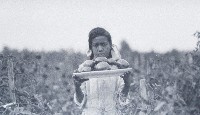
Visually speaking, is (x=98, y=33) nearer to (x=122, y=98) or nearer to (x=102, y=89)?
(x=102, y=89)

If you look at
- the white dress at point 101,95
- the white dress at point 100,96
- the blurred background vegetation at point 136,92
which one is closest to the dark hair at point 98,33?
the white dress at point 101,95

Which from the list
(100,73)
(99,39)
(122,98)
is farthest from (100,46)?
(122,98)

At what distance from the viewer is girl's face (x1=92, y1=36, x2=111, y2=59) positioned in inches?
127

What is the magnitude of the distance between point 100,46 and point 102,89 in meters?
0.37

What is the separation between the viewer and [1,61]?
4.88m

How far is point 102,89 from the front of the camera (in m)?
3.22

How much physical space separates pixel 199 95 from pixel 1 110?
7.87 feet

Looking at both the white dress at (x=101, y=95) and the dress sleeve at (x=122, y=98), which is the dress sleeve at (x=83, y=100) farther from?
the dress sleeve at (x=122, y=98)

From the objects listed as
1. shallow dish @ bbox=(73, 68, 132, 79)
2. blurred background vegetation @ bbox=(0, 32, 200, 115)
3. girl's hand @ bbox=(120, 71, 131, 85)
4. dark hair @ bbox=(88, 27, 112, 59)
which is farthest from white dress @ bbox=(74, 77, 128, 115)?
blurred background vegetation @ bbox=(0, 32, 200, 115)

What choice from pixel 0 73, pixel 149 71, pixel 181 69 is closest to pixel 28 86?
pixel 0 73

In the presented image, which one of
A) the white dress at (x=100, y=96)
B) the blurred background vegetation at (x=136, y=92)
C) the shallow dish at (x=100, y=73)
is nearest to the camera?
the shallow dish at (x=100, y=73)

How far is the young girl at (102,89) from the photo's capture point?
319 cm

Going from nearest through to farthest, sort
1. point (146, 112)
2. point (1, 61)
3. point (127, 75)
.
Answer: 1. point (127, 75)
2. point (146, 112)
3. point (1, 61)

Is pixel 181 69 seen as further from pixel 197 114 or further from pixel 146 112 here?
pixel 146 112
